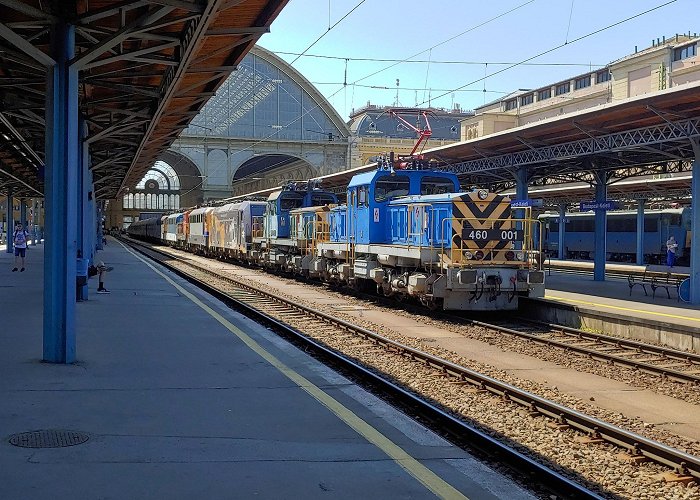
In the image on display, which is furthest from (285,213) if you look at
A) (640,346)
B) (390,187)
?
(640,346)

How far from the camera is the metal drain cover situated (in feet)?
17.5

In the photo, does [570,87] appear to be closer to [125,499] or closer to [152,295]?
[152,295]

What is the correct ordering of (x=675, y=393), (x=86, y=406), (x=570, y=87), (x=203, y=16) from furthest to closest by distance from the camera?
(x=570, y=87), (x=675, y=393), (x=203, y=16), (x=86, y=406)

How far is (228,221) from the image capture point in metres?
36.2

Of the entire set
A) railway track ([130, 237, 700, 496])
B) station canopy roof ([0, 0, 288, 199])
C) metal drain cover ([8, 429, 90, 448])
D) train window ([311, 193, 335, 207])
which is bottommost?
railway track ([130, 237, 700, 496])

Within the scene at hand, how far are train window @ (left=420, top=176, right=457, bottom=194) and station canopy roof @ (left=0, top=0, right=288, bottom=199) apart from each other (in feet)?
18.7

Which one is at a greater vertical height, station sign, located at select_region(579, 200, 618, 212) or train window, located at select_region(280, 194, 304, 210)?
train window, located at select_region(280, 194, 304, 210)

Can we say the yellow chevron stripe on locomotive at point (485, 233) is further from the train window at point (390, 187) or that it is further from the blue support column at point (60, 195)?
the blue support column at point (60, 195)

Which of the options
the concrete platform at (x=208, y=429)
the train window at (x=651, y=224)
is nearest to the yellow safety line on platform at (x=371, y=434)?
Result: the concrete platform at (x=208, y=429)

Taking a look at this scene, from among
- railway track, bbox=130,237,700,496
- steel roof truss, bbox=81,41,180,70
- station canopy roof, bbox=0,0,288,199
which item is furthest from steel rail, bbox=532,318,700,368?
steel roof truss, bbox=81,41,180,70

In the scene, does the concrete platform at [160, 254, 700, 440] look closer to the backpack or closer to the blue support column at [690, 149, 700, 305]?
the blue support column at [690, 149, 700, 305]

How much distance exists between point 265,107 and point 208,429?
196 ft

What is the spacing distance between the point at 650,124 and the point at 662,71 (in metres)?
38.0

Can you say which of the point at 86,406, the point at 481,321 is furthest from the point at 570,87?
the point at 86,406
